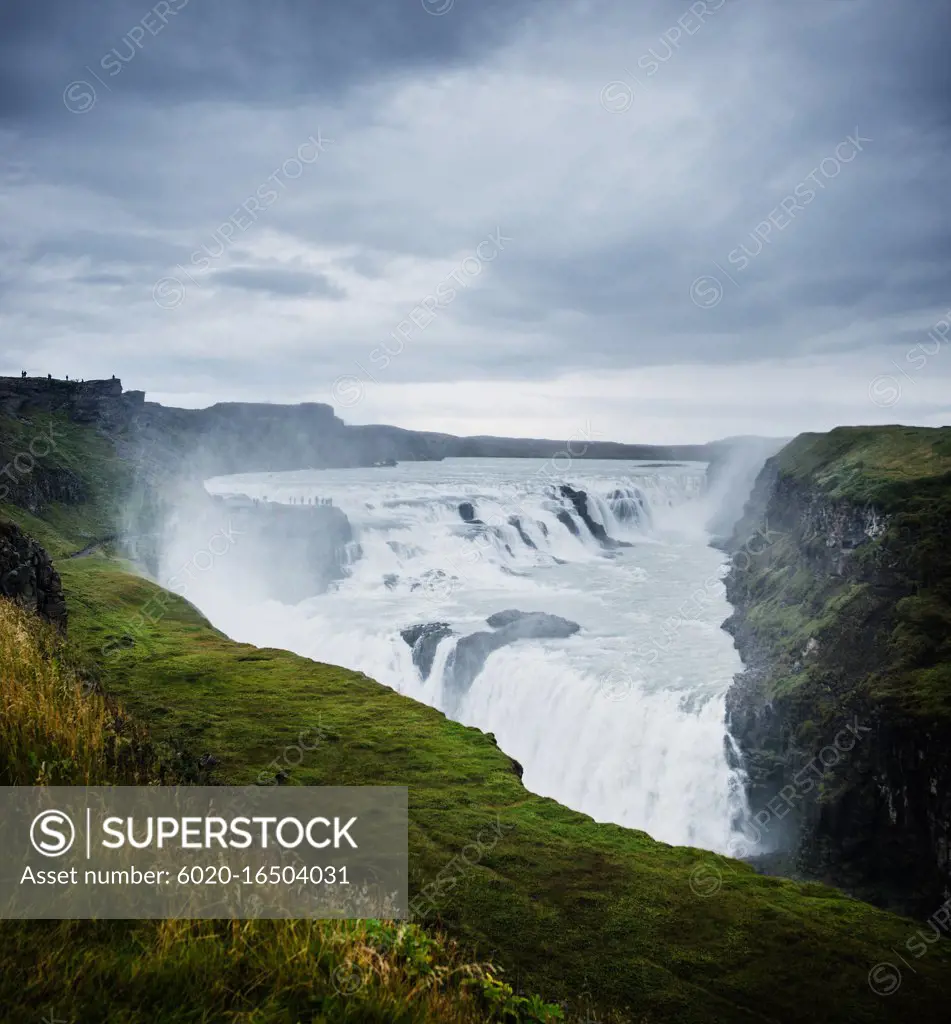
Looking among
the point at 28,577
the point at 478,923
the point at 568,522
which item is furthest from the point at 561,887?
the point at 568,522

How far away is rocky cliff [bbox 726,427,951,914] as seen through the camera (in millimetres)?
16062

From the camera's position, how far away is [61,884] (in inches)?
148

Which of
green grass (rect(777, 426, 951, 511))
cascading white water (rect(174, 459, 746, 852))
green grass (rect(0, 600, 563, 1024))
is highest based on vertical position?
green grass (rect(777, 426, 951, 511))

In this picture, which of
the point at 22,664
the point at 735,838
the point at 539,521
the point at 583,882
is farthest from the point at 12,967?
the point at 539,521

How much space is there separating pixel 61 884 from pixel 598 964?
4.26 m

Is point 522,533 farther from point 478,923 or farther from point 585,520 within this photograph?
point 478,923

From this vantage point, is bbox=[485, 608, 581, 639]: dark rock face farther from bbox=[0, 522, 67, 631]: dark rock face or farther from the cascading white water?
bbox=[0, 522, 67, 631]: dark rock face

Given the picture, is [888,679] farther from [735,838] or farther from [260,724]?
[260,724]

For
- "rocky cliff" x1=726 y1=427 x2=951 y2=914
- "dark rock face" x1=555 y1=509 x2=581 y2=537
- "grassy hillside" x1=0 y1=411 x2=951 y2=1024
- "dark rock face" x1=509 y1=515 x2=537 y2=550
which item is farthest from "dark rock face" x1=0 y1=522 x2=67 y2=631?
"dark rock face" x1=555 y1=509 x2=581 y2=537

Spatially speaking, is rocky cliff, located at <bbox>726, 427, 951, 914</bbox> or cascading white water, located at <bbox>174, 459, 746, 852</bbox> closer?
rocky cliff, located at <bbox>726, 427, 951, 914</bbox>

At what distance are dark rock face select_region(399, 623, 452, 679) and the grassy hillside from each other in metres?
16.8

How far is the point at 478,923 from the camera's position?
20.0ft

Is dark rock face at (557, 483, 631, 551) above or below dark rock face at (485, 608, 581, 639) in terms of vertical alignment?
above

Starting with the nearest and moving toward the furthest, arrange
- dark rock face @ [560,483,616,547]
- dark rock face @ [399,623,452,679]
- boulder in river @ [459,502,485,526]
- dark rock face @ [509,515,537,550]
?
1. dark rock face @ [399,623,452,679]
2. dark rock face @ [509,515,537,550]
3. boulder in river @ [459,502,485,526]
4. dark rock face @ [560,483,616,547]
